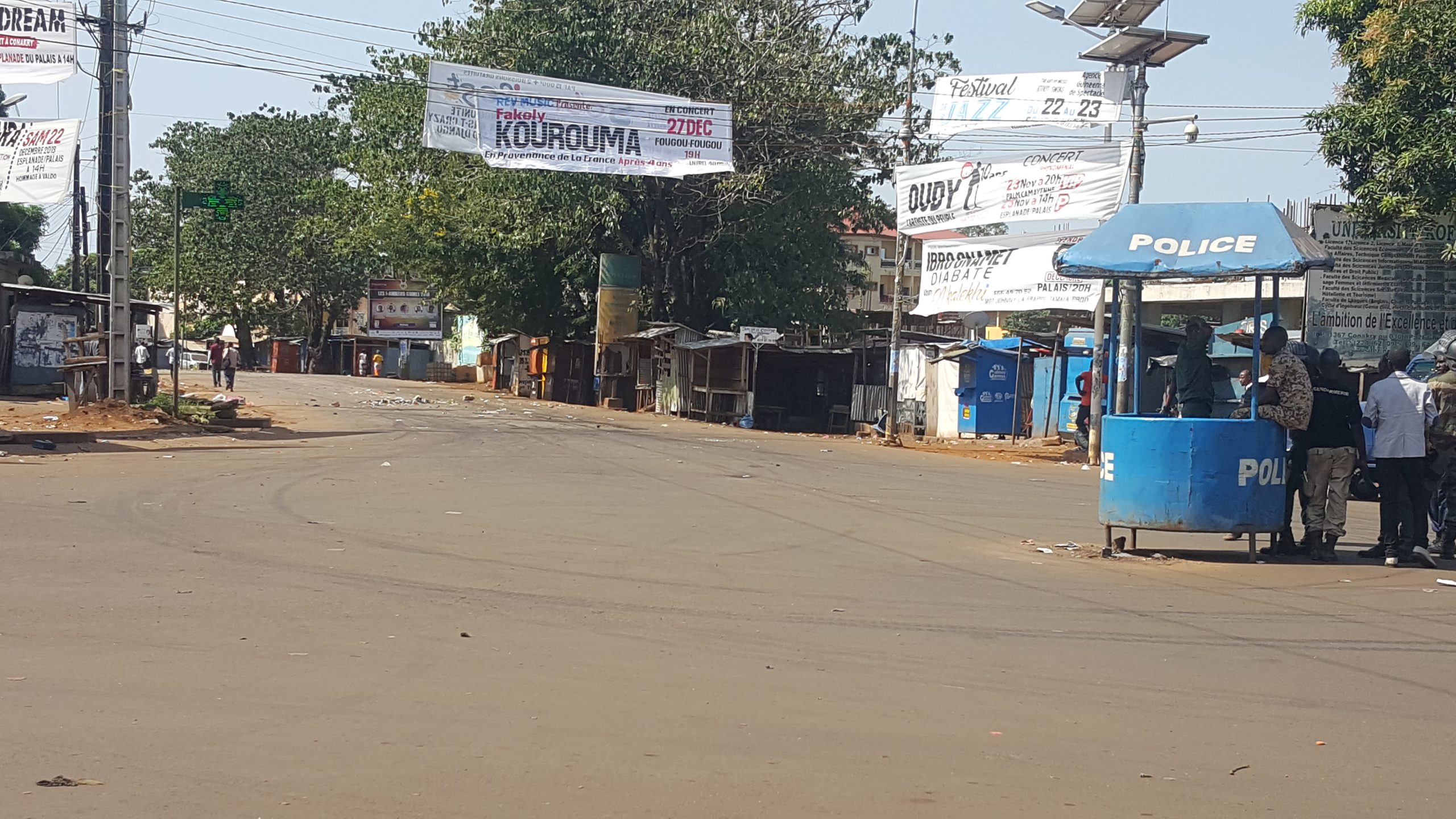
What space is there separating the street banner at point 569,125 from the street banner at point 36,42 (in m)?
5.97

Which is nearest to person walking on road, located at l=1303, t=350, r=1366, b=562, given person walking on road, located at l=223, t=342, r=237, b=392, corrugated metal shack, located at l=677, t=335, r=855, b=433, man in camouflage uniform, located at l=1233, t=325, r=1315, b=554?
man in camouflage uniform, located at l=1233, t=325, r=1315, b=554

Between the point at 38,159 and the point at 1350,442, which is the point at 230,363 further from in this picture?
the point at 1350,442

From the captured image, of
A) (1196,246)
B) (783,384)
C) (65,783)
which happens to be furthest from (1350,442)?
(783,384)

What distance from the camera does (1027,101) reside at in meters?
23.2

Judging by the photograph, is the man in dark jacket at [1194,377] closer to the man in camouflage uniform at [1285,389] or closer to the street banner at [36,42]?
the man in camouflage uniform at [1285,389]

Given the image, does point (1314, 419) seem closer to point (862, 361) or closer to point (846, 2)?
point (862, 361)

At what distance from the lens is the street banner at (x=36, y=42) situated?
70.4ft

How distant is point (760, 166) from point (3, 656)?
30348mm

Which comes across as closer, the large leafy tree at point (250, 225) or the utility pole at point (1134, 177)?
the utility pole at point (1134, 177)

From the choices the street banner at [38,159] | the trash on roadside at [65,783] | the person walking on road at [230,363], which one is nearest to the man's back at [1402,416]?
the trash on roadside at [65,783]

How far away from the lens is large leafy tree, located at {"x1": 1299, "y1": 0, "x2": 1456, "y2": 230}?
72.9ft

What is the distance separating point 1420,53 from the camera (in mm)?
22562

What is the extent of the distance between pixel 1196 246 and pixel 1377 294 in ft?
61.8

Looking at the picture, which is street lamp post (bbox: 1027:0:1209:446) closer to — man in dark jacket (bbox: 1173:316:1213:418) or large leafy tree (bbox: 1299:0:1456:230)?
large leafy tree (bbox: 1299:0:1456:230)
